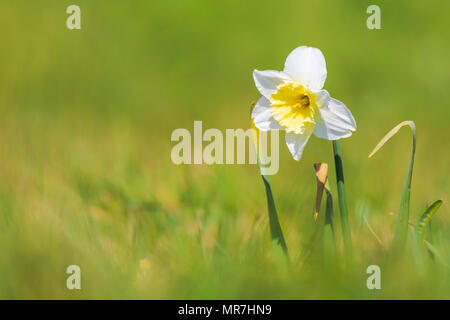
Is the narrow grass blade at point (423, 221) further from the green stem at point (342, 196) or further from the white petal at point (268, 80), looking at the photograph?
the white petal at point (268, 80)

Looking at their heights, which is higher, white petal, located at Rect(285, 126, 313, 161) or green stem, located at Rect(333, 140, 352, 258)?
white petal, located at Rect(285, 126, 313, 161)

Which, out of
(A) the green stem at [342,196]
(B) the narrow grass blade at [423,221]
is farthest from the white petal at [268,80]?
(B) the narrow grass blade at [423,221]

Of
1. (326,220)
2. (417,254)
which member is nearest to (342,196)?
(326,220)

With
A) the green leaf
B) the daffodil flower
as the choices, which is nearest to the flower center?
the daffodil flower

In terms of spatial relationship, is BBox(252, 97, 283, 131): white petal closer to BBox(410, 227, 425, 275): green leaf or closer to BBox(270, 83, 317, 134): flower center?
BBox(270, 83, 317, 134): flower center
